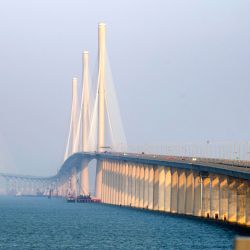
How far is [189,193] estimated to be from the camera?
297 ft

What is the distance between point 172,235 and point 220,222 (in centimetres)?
1708

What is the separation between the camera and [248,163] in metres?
80.3

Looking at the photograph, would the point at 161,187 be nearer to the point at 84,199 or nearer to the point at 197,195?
the point at 197,195

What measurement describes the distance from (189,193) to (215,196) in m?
9.05

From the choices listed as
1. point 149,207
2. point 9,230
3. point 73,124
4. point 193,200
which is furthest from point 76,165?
point 9,230

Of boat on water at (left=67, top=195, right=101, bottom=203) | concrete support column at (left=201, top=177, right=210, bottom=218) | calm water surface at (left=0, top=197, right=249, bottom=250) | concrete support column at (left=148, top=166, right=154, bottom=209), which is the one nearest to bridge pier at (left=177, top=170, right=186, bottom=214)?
concrete support column at (left=201, top=177, right=210, bottom=218)

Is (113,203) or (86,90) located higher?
(86,90)

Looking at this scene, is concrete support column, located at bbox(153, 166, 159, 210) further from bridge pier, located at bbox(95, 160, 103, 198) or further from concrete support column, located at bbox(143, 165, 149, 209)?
bridge pier, located at bbox(95, 160, 103, 198)

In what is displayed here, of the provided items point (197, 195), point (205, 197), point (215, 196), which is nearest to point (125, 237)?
point (215, 196)

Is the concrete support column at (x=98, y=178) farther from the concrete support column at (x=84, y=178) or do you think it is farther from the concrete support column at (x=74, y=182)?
the concrete support column at (x=74, y=182)

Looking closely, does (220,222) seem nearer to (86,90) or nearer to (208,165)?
(208,165)

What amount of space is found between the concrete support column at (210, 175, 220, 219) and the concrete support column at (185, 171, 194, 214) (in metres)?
6.73

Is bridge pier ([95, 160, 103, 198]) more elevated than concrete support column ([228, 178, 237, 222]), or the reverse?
bridge pier ([95, 160, 103, 198])

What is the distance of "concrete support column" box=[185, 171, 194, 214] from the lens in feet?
297
